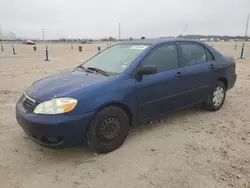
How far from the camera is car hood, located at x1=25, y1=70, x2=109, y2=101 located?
294 cm

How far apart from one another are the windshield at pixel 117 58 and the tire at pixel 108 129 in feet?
2.27

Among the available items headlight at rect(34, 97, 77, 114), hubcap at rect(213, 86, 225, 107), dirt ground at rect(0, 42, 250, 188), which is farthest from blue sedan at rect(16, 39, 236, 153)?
dirt ground at rect(0, 42, 250, 188)

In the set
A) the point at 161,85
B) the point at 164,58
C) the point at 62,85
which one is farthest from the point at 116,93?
the point at 164,58

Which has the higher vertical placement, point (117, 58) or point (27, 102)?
point (117, 58)

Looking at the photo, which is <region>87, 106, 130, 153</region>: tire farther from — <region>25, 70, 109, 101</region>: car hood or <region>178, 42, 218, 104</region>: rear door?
<region>178, 42, 218, 104</region>: rear door

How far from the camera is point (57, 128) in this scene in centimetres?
270

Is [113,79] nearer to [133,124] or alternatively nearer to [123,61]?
[123,61]

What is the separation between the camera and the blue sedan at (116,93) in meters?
2.79

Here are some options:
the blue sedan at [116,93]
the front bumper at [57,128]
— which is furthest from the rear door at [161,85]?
the front bumper at [57,128]

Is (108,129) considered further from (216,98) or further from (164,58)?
(216,98)

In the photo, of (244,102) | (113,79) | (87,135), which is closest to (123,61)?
(113,79)

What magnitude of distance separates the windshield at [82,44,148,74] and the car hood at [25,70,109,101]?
0.31 metres

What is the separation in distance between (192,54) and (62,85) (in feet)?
8.25

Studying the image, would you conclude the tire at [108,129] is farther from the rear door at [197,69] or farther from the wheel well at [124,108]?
the rear door at [197,69]
